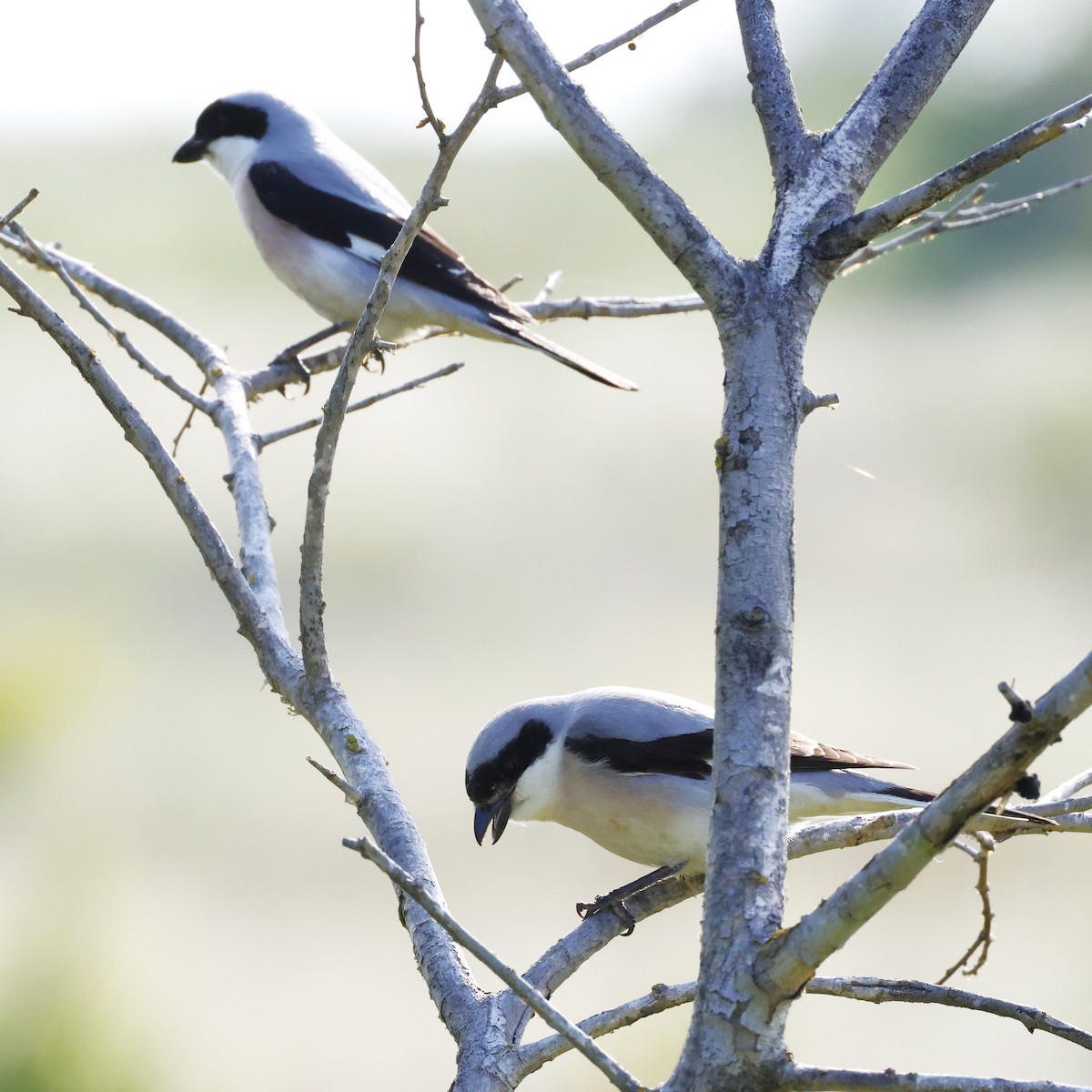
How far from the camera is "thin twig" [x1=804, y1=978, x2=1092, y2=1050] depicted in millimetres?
1177

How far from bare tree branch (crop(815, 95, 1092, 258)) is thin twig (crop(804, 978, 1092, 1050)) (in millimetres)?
679

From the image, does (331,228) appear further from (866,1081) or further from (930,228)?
(866,1081)

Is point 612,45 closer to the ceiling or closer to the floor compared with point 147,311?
closer to the floor

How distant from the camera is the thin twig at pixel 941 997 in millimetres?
1177

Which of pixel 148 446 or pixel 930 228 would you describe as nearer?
pixel 148 446

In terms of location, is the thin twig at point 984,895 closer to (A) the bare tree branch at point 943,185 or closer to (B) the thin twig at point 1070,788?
(B) the thin twig at point 1070,788

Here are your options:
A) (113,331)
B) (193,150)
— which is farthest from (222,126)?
(113,331)

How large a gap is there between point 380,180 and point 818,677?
51.2 feet

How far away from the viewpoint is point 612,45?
1370mm

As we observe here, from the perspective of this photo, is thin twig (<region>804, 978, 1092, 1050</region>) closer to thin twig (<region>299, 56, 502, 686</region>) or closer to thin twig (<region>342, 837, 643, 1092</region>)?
thin twig (<region>342, 837, 643, 1092</region>)

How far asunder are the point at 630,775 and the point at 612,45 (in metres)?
1.34

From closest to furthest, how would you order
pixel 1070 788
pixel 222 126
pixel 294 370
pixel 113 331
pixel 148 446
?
1. pixel 148 446
2. pixel 1070 788
3. pixel 113 331
4. pixel 294 370
5. pixel 222 126

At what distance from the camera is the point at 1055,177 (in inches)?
849

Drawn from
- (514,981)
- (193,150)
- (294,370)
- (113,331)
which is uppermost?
(193,150)
